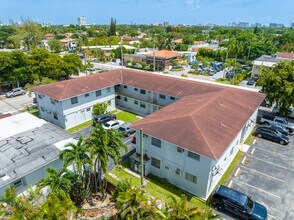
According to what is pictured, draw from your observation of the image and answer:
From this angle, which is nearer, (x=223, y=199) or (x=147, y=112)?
(x=223, y=199)

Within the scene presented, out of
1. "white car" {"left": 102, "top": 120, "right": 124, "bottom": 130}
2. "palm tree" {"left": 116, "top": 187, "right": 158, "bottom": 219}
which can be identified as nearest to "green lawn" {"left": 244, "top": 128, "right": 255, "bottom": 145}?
"white car" {"left": 102, "top": 120, "right": 124, "bottom": 130}

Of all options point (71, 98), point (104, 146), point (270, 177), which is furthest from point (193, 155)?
point (71, 98)

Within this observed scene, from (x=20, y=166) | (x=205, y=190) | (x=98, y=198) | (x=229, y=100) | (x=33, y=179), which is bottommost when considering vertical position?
(x=98, y=198)

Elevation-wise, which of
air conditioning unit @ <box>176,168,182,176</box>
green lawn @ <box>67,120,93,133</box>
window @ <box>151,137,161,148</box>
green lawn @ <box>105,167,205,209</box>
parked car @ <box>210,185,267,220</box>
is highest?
window @ <box>151,137,161,148</box>

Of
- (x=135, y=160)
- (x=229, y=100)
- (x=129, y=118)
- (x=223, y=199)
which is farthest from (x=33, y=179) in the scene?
(x=229, y=100)

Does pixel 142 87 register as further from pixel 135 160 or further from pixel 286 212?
pixel 286 212

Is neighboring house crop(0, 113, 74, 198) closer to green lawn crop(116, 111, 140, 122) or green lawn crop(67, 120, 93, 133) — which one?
green lawn crop(67, 120, 93, 133)
